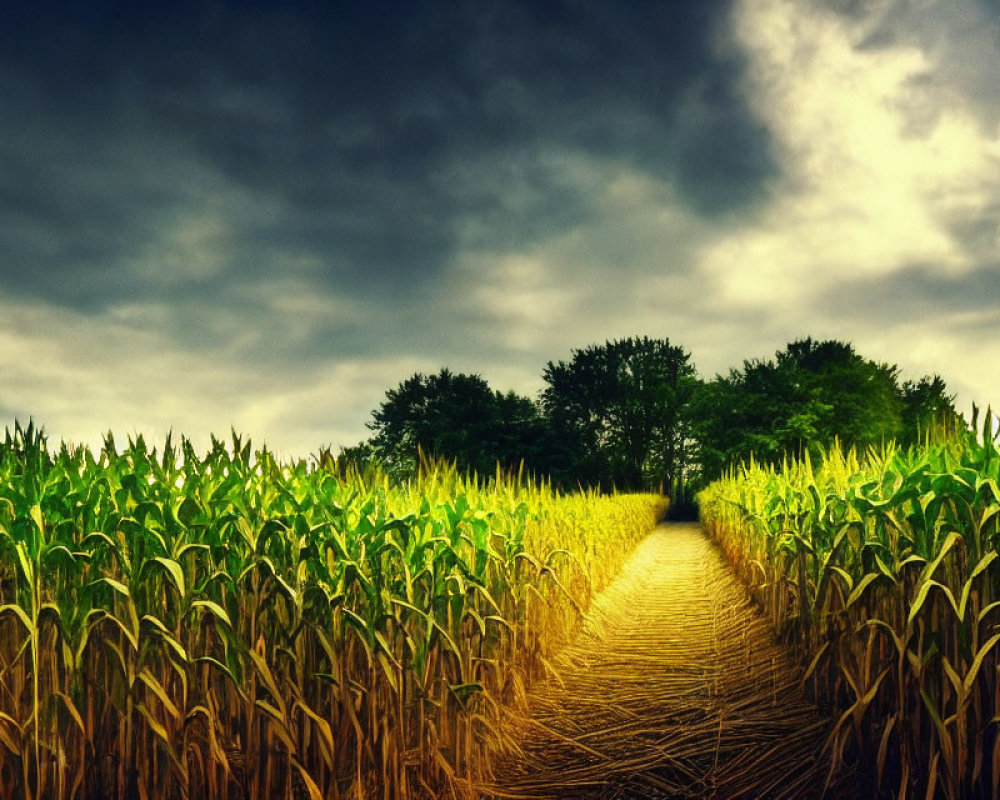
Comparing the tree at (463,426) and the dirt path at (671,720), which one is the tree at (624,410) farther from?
the dirt path at (671,720)

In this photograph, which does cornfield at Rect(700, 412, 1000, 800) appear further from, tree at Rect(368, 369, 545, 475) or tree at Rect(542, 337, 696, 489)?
tree at Rect(542, 337, 696, 489)

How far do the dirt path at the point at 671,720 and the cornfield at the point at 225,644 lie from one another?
0.61 meters

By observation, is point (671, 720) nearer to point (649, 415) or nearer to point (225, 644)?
point (225, 644)

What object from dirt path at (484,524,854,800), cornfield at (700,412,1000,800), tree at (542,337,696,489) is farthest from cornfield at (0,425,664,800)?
tree at (542,337,696,489)

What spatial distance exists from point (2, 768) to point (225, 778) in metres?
0.76

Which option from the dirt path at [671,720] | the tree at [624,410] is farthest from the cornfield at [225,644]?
the tree at [624,410]

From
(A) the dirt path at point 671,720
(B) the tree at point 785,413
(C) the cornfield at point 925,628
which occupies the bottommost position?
(A) the dirt path at point 671,720

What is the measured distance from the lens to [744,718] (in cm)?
406

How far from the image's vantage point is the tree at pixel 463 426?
43.7m

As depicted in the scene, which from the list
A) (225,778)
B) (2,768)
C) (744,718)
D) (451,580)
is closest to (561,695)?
(744,718)

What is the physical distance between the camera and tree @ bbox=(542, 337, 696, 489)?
4969 cm

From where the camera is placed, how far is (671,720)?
13.4 ft

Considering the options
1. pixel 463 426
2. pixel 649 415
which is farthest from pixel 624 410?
pixel 463 426

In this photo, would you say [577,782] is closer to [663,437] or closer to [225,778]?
[225,778]
